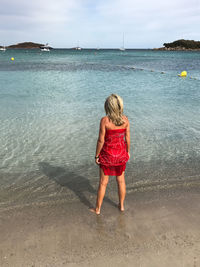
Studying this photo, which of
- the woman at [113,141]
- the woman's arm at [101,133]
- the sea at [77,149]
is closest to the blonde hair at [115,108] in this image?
the woman at [113,141]

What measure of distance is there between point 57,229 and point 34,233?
0.35 m

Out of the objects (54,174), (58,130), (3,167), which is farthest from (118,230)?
(58,130)

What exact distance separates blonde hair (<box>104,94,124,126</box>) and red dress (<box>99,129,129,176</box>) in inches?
7.8

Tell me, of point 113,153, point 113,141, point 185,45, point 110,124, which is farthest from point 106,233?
point 185,45

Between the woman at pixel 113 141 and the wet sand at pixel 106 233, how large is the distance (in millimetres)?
583

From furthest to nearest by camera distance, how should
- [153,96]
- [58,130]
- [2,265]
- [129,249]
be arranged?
[153,96], [58,130], [129,249], [2,265]

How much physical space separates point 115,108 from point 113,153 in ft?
2.39

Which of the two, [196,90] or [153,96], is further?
[196,90]

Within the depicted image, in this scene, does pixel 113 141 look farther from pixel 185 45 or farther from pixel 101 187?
pixel 185 45

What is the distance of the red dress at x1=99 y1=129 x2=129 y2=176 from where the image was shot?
3.27m

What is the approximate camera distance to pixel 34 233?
3.35 meters

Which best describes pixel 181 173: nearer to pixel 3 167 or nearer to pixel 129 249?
pixel 129 249

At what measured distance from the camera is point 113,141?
10.8 ft

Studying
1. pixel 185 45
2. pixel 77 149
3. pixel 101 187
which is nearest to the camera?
pixel 101 187
